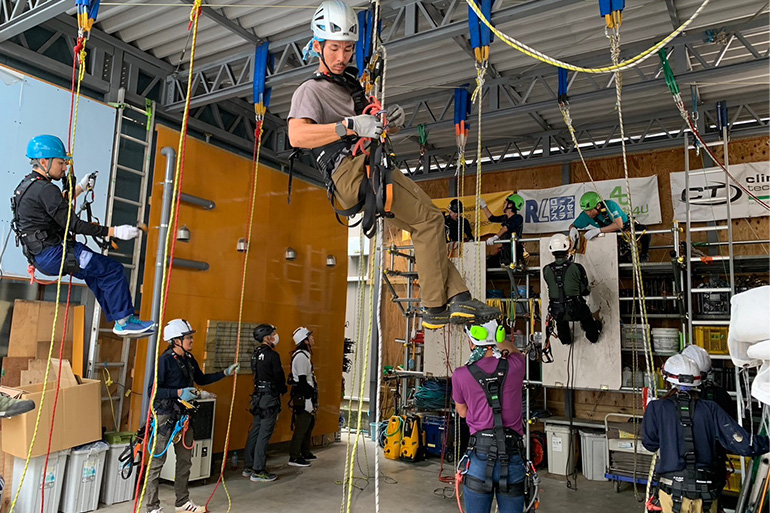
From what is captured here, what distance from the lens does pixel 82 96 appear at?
680cm

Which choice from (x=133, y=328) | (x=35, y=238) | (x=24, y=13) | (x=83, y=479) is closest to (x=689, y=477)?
(x=133, y=328)

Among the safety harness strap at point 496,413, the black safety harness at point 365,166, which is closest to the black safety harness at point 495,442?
the safety harness strap at point 496,413

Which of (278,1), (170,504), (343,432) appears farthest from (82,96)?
(343,432)

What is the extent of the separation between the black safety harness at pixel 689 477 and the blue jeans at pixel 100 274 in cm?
441

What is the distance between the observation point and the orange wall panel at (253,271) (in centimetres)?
765

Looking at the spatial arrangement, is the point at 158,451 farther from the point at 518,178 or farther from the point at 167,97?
the point at 518,178

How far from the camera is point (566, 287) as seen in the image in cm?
708

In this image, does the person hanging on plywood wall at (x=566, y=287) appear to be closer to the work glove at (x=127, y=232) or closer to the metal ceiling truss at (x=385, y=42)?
the metal ceiling truss at (x=385, y=42)

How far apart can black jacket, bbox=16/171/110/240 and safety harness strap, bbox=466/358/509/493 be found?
324cm

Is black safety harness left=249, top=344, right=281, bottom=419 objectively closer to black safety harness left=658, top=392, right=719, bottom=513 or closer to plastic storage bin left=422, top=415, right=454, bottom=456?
plastic storage bin left=422, top=415, right=454, bottom=456

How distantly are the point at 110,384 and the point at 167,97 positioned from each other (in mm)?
3906

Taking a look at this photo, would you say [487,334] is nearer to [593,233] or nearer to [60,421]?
[593,233]

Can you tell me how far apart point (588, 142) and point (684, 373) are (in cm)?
649

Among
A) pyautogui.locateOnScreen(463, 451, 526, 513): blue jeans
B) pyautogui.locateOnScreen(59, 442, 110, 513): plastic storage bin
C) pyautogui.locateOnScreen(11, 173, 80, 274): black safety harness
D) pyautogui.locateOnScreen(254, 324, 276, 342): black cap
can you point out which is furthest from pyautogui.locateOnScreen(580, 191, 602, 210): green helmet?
pyautogui.locateOnScreen(59, 442, 110, 513): plastic storage bin
